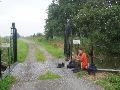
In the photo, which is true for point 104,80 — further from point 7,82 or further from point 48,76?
point 7,82

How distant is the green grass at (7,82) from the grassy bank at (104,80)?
373 cm

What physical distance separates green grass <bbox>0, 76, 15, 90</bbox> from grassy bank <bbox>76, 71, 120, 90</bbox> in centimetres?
373

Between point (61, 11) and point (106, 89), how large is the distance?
4187 centimetres

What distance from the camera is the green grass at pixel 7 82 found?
1784 cm

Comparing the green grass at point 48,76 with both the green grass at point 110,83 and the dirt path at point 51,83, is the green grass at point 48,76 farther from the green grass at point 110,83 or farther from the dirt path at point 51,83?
the green grass at point 110,83

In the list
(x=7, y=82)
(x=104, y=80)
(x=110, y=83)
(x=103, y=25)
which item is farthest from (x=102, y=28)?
(x=7, y=82)

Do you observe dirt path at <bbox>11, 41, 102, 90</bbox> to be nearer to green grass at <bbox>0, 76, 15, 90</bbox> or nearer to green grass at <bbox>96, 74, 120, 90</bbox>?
green grass at <bbox>0, 76, 15, 90</bbox>

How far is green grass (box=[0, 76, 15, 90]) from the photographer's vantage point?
17.8 metres

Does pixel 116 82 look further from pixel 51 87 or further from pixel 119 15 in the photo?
pixel 119 15

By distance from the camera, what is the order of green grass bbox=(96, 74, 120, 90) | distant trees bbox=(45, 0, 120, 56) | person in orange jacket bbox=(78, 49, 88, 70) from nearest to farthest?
green grass bbox=(96, 74, 120, 90)
person in orange jacket bbox=(78, 49, 88, 70)
distant trees bbox=(45, 0, 120, 56)

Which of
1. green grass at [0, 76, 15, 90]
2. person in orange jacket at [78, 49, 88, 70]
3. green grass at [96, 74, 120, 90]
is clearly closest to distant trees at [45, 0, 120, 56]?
person in orange jacket at [78, 49, 88, 70]

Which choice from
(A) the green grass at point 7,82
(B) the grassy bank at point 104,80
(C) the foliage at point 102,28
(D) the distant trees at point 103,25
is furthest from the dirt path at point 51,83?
(D) the distant trees at point 103,25

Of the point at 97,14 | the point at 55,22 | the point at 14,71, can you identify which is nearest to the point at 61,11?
the point at 55,22

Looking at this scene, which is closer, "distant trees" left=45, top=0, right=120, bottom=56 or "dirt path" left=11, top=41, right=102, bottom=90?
"dirt path" left=11, top=41, right=102, bottom=90
